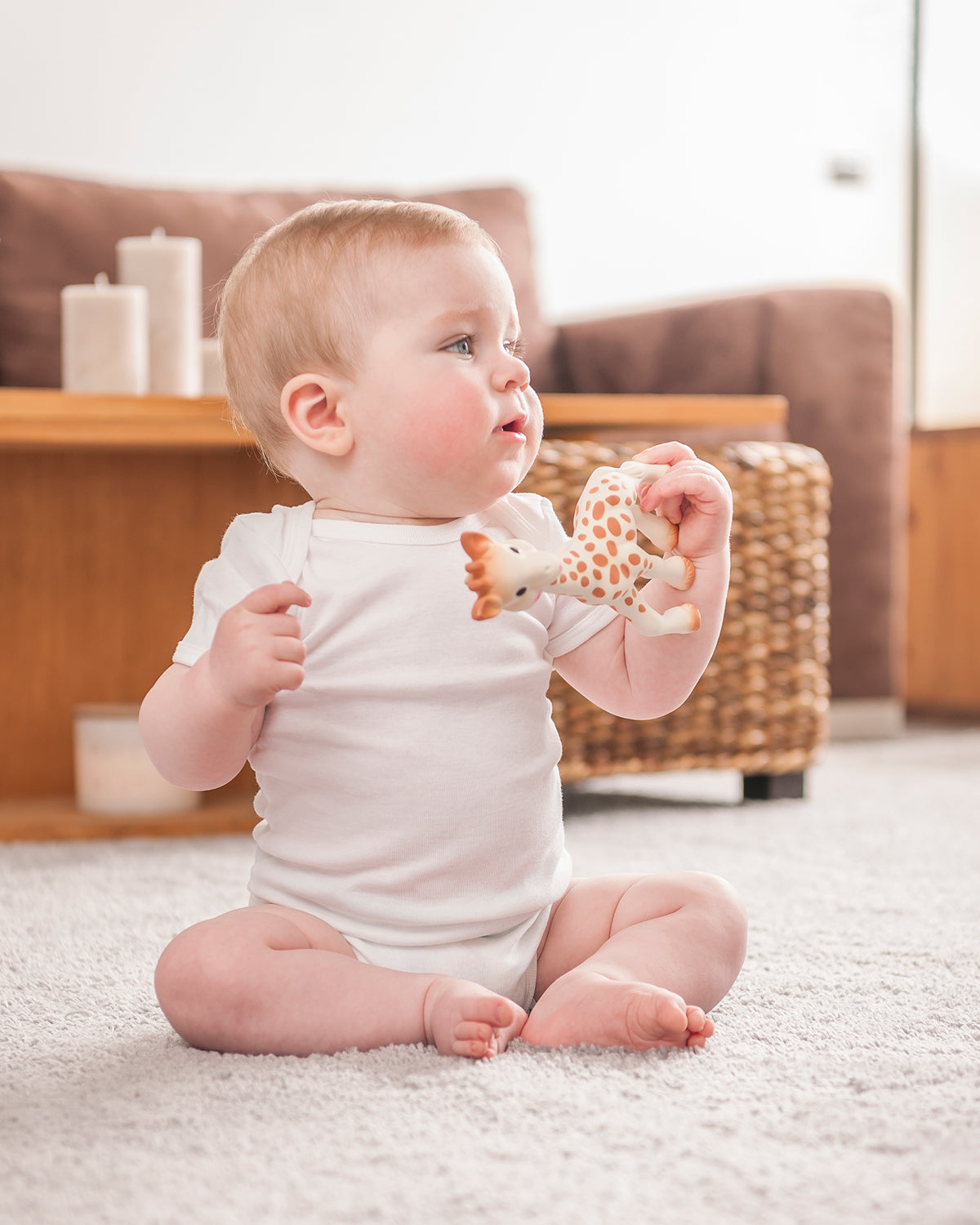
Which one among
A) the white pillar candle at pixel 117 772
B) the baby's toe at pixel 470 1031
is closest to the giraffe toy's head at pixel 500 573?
the baby's toe at pixel 470 1031

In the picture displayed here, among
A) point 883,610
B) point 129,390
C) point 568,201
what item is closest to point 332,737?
point 129,390

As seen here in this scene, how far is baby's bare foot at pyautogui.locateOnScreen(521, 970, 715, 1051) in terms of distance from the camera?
28.4 inches

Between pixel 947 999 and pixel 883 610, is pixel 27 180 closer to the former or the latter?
pixel 883 610

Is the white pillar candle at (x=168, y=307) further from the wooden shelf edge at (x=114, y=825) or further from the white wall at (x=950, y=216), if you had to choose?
the white wall at (x=950, y=216)

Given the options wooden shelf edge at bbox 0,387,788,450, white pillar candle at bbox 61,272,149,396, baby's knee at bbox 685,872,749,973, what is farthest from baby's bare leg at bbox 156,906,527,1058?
white pillar candle at bbox 61,272,149,396

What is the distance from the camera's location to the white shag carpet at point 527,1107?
55 cm

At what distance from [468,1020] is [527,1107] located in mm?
77

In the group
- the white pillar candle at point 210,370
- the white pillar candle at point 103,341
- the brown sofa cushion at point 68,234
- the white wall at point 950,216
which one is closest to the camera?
the white pillar candle at point 103,341

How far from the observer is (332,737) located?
0.80m

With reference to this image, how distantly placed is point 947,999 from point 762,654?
2.42ft

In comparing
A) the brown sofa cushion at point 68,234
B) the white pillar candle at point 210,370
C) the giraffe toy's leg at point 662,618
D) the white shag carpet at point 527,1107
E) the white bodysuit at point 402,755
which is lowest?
the white shag carpet at point 527,1107

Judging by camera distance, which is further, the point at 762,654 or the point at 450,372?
the point at 762,654

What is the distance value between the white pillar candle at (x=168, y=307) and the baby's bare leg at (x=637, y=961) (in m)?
0.94

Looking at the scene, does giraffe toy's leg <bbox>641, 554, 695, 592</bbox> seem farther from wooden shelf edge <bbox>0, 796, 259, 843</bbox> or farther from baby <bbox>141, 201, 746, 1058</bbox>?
wooden shelf edge <bbox>0, 796, 259, 843</bbox>
